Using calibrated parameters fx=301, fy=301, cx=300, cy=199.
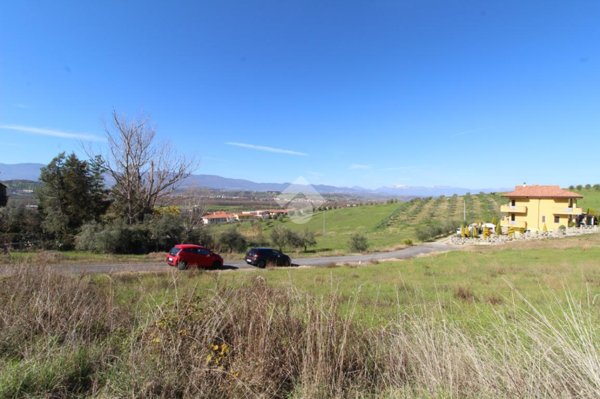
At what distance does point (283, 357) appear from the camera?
126 inches

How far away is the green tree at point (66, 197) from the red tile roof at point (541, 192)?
63802 mm

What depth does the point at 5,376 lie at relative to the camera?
2855 mm

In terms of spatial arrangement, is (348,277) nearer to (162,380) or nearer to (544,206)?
(162,380)

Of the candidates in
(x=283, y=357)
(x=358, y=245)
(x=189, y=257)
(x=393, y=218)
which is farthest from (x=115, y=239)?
(x=393, y=218)

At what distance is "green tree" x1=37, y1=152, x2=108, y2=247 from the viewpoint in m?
23.3

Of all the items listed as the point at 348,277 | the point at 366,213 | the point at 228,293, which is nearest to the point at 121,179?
the point at 348,277

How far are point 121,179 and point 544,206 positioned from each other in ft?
206

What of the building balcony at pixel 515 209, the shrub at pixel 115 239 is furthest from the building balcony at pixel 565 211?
the shrub at pixel 115 239

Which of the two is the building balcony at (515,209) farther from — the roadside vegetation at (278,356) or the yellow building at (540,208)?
the roadside vegetation at (278,356)

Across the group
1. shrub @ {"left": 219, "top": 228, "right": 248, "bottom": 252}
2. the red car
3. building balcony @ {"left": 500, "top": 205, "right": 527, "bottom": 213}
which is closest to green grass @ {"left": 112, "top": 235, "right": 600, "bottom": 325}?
the red car

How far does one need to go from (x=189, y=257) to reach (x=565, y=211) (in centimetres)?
5882

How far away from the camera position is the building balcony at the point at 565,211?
48781 millimetres

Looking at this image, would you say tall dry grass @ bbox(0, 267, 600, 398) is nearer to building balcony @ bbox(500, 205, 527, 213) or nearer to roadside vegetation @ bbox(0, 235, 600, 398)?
roadside vegetation @ bbox(0, 235, 600, 398)

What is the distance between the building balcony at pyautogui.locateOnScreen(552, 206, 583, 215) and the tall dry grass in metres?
60.9
